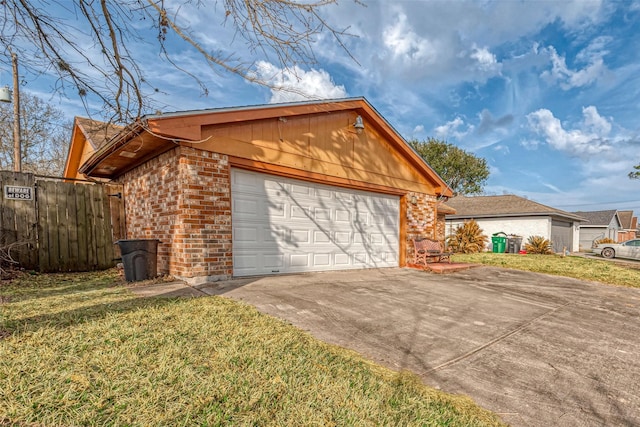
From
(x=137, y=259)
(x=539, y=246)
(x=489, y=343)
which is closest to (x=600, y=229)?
(x=539, y=246)

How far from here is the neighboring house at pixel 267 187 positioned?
482cm

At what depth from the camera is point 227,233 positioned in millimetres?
5125

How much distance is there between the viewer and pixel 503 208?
19750 mm

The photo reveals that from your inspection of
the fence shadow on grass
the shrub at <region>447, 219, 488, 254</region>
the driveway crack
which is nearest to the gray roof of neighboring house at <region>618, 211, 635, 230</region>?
the shrub at <region>447, 219, 488, 254</region>

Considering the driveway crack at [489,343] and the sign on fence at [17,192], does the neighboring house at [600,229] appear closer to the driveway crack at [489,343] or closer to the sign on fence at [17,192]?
the driveway crack at [489,343]

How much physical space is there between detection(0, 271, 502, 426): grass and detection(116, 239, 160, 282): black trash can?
5.98 ft

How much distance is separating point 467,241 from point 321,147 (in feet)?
45.3

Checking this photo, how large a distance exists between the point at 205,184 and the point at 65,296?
7.80 feet

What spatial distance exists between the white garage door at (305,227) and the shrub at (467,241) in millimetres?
10047

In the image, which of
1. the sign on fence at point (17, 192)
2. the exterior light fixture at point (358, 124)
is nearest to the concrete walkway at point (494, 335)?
the exterior light fixture at point (358, 124)

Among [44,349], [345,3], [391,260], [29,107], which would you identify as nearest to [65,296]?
[44,349]

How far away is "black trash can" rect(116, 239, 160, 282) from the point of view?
473cm

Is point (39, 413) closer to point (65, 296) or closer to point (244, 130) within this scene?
point (65, 296)

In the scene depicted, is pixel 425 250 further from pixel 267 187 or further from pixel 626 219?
pixel 626 219
